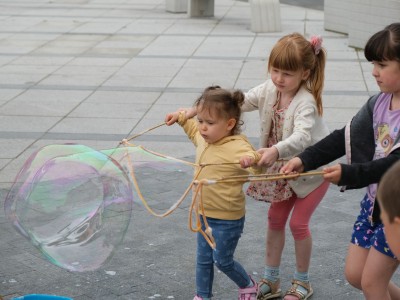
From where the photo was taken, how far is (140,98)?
31.6ft

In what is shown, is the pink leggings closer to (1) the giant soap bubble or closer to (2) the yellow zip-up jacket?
(2) the yellow zip-up jacket

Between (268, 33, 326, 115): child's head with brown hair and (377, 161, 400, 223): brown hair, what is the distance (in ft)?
5.65

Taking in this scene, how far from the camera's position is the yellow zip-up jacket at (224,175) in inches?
156

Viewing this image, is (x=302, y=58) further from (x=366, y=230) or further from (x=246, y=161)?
(x=366, y=230)

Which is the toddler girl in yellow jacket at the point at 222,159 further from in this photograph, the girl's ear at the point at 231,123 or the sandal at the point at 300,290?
the sandal at the point at 300,290

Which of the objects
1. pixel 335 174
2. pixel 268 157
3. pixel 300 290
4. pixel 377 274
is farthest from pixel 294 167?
pixel 300 290

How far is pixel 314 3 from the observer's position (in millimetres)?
19141

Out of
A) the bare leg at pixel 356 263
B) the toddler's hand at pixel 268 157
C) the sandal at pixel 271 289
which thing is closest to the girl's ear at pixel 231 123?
the toddler's hand at pixel 268 157

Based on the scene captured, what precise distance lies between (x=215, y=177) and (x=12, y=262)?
1.68 m

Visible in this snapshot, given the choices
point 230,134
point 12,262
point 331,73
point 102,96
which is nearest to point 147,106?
point 102,96

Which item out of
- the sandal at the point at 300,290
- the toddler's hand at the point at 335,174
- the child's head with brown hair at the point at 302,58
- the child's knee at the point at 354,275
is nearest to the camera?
the toddler's hand at the point at 335,174

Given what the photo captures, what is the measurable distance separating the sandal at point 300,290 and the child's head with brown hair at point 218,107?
1.01 meters

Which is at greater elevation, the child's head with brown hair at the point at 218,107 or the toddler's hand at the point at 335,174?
the child's head with brown hair at the point at 218,107

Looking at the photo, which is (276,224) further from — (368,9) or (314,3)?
(314,3)
